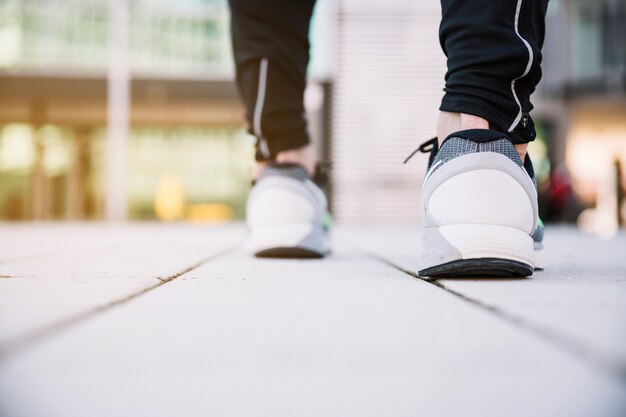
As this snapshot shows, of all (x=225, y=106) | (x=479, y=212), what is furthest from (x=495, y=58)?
(x=225, y=106)

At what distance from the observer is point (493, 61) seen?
1.08 m

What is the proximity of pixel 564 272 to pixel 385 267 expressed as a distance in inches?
14.0

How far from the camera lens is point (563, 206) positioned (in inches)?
331

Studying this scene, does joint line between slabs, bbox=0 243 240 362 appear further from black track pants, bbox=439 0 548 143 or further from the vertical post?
the vertical post

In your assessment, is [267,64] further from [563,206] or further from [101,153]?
[101,153]

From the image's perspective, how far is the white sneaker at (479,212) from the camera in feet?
3.36

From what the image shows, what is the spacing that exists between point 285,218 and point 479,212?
0.57m

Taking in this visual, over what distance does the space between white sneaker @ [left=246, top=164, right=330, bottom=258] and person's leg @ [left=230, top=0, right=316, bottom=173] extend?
0.10m

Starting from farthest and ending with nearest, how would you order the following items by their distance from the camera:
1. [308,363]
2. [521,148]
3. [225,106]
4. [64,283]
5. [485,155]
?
[225,106], [521,148], [485,155], [64,283], [308,363]

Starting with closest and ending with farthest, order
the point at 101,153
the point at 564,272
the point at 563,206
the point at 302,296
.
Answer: the point at 302,296
the point at 564,272
the point at 563,206
the point at 101,153

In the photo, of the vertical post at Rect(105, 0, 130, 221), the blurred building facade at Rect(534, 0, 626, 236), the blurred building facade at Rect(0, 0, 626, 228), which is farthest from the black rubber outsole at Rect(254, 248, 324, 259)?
the blurred building facade at Rect(534, 0, 626, 236)

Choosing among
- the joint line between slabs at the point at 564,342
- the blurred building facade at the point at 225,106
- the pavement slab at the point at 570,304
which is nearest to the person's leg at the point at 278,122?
the pavement slab at the point at 570,304

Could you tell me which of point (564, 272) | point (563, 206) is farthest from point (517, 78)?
point (563, 206)

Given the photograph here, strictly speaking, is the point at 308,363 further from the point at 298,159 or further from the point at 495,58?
the point at 298,159
